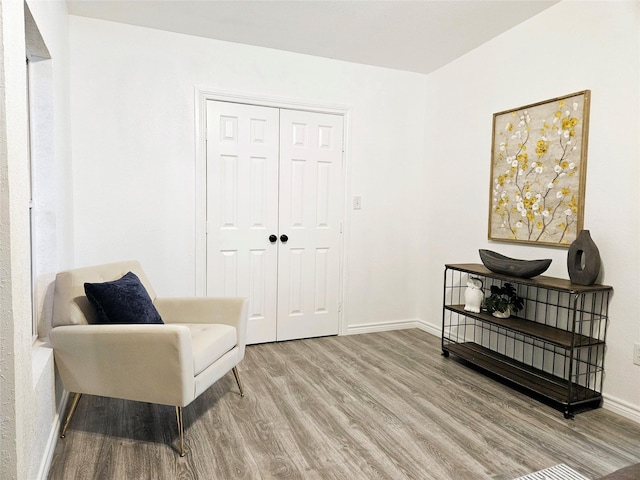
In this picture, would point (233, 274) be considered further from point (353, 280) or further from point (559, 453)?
point (559, 453)

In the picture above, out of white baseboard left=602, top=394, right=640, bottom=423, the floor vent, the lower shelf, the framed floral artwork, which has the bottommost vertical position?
Answer: the floor vent

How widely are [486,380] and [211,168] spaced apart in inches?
101

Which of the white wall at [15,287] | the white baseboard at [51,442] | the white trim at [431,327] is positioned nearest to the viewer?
the white wall at [15,287]

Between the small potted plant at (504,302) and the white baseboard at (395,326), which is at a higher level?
the small potted plant at (504,302)

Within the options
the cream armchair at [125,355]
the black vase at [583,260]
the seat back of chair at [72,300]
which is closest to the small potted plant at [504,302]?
the black vase at [583,260]

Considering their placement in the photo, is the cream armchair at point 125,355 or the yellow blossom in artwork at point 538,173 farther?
the yellow blossom in artwork at point 538,173

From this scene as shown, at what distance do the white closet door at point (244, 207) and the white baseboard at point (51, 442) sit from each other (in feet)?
4.36

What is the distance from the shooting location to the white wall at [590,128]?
7.51 feet

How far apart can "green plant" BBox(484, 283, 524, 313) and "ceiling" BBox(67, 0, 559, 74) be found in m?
1.87

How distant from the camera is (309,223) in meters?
3.64

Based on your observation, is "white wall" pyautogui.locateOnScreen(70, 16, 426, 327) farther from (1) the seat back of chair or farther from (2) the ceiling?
(1) the seat back of chair

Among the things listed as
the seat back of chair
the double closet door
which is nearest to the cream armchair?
the seat back of chair

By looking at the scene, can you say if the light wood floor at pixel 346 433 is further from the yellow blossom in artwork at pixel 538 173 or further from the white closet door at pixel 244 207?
the yellow blossom in artwork at pixel 538 173

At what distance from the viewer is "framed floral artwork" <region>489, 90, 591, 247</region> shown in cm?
255
